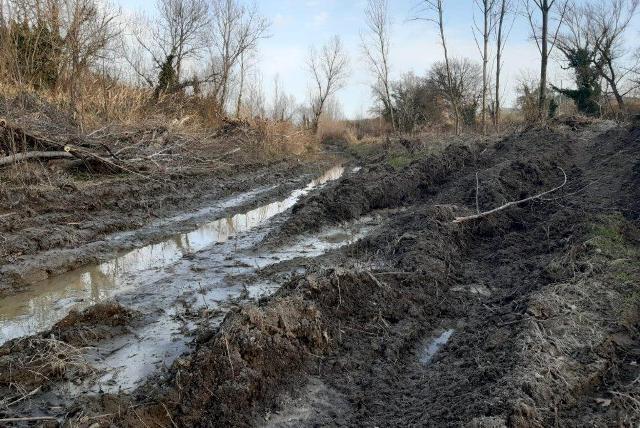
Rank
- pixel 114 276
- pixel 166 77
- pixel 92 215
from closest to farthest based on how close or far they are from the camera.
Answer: pixel 114 276
pixel 92 215
pixel 166 77

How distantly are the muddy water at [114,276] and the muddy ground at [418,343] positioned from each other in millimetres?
788

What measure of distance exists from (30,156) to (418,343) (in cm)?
913

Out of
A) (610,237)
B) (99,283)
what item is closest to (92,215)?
(99,283)

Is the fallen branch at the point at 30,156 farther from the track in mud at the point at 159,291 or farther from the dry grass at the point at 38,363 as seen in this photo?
the dry grass at the point at 38,363

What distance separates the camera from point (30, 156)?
1038cm

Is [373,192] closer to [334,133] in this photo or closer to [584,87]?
[584,87]

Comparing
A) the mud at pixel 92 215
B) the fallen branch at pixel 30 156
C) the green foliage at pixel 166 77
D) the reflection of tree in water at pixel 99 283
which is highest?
the green foliage at pixel 166 77

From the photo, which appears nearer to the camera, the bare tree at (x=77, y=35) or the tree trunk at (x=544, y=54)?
the bare tree at (x=77, y=35)

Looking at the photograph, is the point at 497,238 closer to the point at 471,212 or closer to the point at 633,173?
the point at 471,212

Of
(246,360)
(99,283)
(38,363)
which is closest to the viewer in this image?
(246,360)

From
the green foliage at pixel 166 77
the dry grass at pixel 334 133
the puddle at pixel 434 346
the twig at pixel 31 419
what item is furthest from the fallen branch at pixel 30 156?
the dry grass at pixel 334 133

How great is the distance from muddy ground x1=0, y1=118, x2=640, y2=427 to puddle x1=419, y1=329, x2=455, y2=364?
0.06ft

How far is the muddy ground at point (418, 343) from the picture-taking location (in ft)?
12.0

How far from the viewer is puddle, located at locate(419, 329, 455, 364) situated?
4.72m
